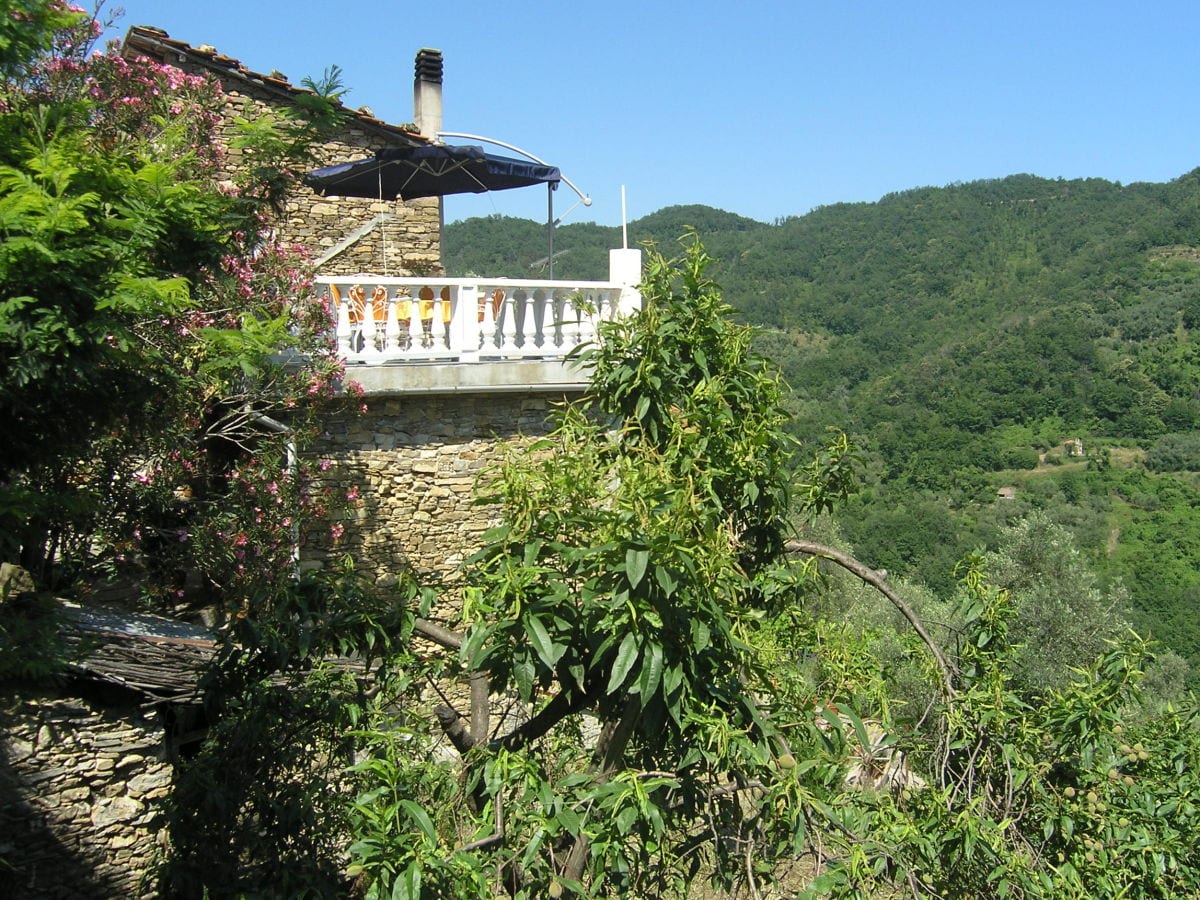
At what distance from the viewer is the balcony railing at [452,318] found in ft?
27.1

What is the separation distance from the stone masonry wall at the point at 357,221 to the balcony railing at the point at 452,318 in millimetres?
3412

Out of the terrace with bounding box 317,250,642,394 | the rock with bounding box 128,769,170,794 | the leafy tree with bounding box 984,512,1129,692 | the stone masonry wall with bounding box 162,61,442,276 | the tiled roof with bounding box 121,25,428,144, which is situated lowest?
the leafy tree with bounding box 984,512,1129,692

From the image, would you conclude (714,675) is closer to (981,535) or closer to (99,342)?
(99,342)

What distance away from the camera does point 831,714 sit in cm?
375

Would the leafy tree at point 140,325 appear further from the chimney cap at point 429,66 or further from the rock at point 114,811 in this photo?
the chimney cap at point 429,66

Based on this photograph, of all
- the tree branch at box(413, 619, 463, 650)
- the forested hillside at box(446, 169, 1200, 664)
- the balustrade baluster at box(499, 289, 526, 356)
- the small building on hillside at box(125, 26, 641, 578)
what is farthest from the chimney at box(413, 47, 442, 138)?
the forested hillside at box(446, 169, 1200, 664)

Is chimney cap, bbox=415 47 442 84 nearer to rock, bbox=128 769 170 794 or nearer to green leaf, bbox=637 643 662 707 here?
rock, bbox=128 769 170 794

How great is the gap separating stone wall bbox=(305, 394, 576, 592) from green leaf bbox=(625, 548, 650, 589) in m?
5.46

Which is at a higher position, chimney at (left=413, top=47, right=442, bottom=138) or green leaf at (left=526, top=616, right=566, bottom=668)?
chimney at (left=413, top=47, right=442, bottom=138)

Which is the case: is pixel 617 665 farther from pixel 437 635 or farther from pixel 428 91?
pixel 428 91

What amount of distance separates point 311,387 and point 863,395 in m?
35.9

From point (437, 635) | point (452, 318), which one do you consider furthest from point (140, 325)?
point (437, 635)

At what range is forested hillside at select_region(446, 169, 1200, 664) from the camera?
30562 mm

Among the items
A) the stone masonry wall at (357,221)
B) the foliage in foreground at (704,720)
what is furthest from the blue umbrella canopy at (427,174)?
the foliage in foreground at (704,720)
